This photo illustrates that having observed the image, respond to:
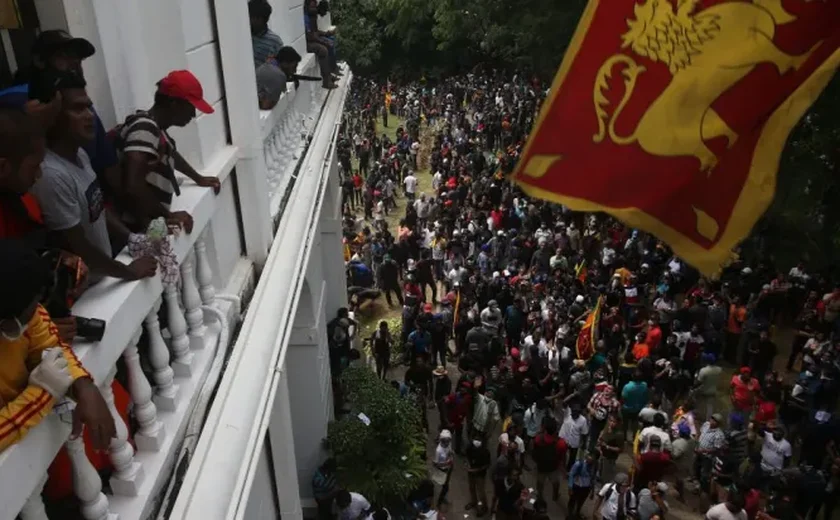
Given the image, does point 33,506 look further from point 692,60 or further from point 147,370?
point 692,60

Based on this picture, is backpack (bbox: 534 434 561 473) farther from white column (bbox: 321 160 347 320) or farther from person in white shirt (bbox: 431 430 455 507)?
white column (bbox: 321 160 347 320)

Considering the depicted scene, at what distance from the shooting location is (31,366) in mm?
2047

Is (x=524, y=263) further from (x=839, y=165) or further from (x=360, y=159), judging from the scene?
(x=360, y=159)

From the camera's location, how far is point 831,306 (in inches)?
429

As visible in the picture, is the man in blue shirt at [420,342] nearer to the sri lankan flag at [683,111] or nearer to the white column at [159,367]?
the sri lankan flag at [683,111]

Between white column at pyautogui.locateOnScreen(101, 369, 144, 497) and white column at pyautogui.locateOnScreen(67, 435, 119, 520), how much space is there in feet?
0.78

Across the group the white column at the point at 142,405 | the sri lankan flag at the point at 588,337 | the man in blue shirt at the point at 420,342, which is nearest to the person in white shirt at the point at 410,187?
the man in blue shirt at the point at 420,342

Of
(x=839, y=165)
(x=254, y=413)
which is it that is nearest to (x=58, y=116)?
(x=254, y=413)

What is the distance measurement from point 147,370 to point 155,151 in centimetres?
97

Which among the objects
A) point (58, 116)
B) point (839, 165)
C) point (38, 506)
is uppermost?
point (58, 116)

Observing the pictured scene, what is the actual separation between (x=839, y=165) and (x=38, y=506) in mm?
9388

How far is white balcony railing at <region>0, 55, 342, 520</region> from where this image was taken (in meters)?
2.05

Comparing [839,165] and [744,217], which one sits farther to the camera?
[839,165]

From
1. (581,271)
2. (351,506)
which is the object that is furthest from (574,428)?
(581,271)
